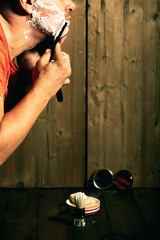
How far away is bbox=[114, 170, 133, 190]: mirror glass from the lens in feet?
9.29

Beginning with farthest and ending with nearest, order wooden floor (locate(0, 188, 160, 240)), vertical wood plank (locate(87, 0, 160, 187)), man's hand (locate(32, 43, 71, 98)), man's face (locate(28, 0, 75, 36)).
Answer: vertical wood plank (locate(87, 0, 160, 187)) < wooden floor (locate(0, 188, 160, 240)) < man's face (locate(28, 0, 75, 36)) < man's hand (locate(32, 43, 71, 98))

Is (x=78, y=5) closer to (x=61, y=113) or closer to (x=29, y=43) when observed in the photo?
(x=61, y=113)

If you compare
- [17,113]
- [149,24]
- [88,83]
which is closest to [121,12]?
[149,24]

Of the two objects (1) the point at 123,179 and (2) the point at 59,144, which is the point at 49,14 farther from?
(1) the point at 123,179

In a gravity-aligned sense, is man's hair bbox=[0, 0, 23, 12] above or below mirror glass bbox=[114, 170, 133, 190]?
above

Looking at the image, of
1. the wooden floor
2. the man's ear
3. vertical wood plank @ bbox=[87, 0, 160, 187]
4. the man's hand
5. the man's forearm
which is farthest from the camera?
vertical wood plank @ bbox=[87, 0, 160, 187]

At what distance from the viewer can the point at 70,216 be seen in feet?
7.56

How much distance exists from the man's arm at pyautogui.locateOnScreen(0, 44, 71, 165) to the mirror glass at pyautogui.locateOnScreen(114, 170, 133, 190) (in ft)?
4.83

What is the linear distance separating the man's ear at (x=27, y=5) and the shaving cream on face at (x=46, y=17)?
0.03m

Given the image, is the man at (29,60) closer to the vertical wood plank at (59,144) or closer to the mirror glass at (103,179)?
the vertical wood plank at (59,144)

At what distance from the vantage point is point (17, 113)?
1.41m

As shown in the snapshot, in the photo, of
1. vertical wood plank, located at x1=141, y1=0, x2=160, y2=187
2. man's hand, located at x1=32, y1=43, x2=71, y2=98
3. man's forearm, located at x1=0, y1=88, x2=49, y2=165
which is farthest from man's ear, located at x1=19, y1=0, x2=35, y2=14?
vertical wood plank, located at x1=141, y1=0, x2=160, y2=187

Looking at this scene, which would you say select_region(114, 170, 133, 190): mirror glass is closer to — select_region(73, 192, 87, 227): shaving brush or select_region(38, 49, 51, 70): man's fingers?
select_region(73, 192, 87, 227): shaving brush

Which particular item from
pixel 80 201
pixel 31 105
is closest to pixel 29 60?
pixel 31 105
